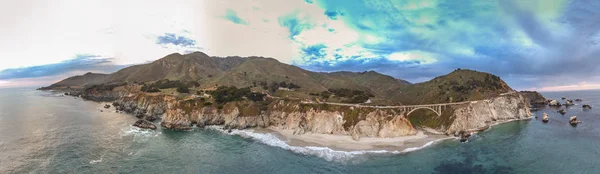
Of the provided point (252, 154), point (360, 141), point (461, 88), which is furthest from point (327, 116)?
point (461, 88)

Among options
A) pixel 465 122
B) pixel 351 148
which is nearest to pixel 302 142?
pixel 351 148

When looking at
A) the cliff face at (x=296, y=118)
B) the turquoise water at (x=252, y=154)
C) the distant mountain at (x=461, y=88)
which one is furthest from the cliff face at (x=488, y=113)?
the cliff face at (x=296, y=118)

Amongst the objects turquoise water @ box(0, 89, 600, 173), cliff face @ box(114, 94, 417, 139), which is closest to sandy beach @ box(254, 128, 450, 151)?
cliff face @ box(114, 94, 417, 139)

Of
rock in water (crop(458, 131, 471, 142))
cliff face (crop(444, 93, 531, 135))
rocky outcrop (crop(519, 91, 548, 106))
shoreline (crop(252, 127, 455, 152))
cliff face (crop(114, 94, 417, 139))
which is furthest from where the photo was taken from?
rocky outcrop (crop(519, 91, 548, 106))

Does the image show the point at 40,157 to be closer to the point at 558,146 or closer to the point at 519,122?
the point at 558,146

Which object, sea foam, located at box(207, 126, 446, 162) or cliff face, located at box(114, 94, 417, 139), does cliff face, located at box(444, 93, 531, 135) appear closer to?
cliff face, located at box(114, 94, 417, 139)

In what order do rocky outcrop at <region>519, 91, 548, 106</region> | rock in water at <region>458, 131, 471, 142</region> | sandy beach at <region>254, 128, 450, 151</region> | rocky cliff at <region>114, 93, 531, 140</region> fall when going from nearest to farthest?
sandy beach at <region>254, 128, 450, 151</region> → rock in water at <region>458, 131, 471, 142</region> → rocky cliff at <region>114, 93, 531, 140</region> → rocky outcrop at <region>519, 91, 548, 106</region>
